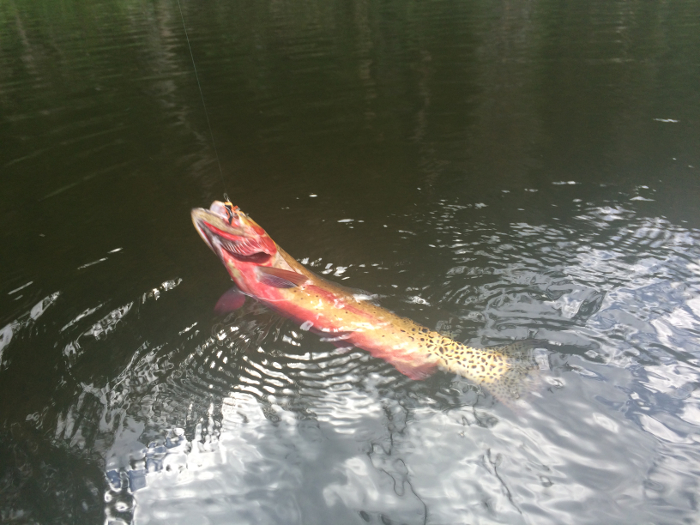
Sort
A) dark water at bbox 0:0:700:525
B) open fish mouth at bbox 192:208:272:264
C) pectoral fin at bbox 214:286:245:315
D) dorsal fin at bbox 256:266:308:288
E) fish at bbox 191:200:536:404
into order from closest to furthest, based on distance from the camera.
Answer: dark water at bbox 0:0:700:525 → fish at bbox 191:200:536:404 → open fish mouth at bbox 192:208:272:264 → dorsal fin at bbox 256:266:308:288 → pectoral fin at bbox 214:286:245:315

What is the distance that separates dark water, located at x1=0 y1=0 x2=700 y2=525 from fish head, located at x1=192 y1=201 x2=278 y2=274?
1.68ft

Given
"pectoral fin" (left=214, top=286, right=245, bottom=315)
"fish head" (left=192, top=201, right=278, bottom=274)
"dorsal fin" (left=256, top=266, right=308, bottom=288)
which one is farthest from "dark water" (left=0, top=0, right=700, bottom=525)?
"fish head" (left=192, top=201, right=278, bottom=274)

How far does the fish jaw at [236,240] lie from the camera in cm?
438

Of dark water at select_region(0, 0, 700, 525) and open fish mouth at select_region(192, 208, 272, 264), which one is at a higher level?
open fish mouth at select_region(192, 208, 272, 264)

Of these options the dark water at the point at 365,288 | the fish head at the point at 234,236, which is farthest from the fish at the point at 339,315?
the dark water at the point at 365,288

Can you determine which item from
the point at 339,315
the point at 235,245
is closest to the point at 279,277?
the point at 235,245

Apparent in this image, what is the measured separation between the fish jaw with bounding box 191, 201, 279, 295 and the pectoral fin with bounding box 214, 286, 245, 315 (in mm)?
131

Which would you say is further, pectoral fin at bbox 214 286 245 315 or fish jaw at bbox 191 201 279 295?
pectoral fin at bbox 214 286 245 315

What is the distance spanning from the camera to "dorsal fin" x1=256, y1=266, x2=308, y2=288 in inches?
177

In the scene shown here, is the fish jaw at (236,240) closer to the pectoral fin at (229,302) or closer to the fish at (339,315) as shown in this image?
the fish at (339,315)

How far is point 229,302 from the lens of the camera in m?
4.89

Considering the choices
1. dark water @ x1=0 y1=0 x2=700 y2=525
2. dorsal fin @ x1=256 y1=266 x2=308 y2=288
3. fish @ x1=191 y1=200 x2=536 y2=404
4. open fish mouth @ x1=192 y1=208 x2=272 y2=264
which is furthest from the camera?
dorsal fin @ x1=256 y1=266 x2=308 y2=288

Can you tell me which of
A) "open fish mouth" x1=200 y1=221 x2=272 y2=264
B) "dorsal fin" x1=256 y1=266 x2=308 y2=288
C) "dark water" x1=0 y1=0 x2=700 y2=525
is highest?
"open fish mouth" x1=200 y1=221 x2=272 y2=264

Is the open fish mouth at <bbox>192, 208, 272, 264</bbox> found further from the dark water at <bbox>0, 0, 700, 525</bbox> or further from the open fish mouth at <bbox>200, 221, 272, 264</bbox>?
the dark water at <bbox>0, 0, 700, 525</bbox>
